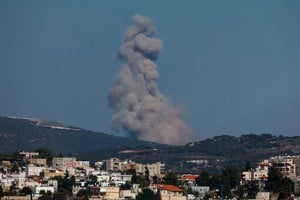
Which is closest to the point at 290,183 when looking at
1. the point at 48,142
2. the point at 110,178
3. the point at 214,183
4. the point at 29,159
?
the point at 214,183

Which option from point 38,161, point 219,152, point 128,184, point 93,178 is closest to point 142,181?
point 128,184

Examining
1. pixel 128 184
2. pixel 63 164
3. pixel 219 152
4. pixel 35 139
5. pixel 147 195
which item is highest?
pixel 35 139

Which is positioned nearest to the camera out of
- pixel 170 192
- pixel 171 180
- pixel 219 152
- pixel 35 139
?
pixel 170 192

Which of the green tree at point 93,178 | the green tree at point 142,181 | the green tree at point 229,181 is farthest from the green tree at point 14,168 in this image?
the green tree at point 229,181

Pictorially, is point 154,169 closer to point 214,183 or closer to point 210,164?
point 214,183

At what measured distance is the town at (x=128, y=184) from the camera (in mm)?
85188

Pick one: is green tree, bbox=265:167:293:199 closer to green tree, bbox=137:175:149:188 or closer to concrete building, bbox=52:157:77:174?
green tree, bbox=137:175:149:188

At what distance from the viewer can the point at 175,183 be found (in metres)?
96.1

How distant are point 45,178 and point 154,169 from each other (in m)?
22.8

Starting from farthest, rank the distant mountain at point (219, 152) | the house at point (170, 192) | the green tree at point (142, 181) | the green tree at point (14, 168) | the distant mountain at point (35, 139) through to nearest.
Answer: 1. the distant mountain at point (35, 139)
2. the distant mountain at point (219, 152)
3. the green tree at point (14, 168)
4. the green tree at point (142, 181)
5. the house at point (170, 192)

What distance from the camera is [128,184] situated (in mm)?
91750

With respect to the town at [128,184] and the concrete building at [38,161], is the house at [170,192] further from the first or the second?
the concrete building at [38,161]

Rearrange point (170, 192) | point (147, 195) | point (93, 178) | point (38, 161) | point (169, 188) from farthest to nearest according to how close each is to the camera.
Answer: point (38, 161)
point (93, 178)
point (169, 188)
point (170, 192)
point (147, 195)

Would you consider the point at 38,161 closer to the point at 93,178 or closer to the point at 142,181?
the point at 93,178
